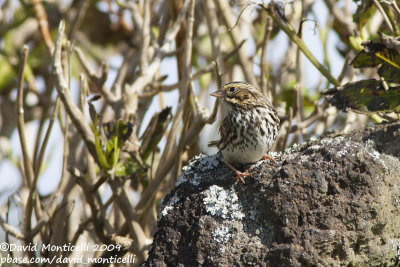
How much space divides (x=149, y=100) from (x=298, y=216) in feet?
6.68

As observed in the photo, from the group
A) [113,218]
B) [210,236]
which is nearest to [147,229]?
[113,218]

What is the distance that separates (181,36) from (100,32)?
5.55 ft

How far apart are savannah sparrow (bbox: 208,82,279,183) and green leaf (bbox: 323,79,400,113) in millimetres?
445

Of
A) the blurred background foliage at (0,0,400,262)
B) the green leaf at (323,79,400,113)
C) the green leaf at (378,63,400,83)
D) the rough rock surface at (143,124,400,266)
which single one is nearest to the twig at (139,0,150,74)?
the blurred background foliage at (0,0,400,262)

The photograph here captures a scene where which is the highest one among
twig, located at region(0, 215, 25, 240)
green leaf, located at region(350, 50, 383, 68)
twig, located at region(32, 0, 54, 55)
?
twig, located at region(32, 0, 54, 55)

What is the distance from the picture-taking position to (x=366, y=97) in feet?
10.4

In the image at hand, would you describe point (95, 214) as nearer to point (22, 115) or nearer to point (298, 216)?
point (22, 115)

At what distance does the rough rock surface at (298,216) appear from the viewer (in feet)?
7.88

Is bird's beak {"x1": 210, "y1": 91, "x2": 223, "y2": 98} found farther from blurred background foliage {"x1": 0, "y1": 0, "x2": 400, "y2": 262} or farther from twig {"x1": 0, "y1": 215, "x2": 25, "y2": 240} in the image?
twig {"x1": 0, "y1": 215, "x2": 25, "y2": 240}

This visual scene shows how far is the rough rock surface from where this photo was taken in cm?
240

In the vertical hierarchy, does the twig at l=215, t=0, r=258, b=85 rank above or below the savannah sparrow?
above

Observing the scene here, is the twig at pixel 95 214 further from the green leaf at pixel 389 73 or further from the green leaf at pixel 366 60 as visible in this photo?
the green leaf at pixel 389 73

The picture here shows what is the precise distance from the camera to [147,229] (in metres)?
3.74

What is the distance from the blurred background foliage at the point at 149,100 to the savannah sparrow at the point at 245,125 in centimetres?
17
